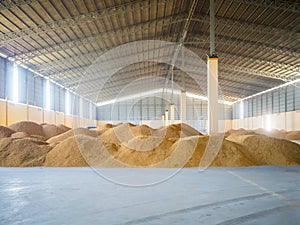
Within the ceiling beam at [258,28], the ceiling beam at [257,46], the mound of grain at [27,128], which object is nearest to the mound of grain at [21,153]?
the mound of grain at [27,128]

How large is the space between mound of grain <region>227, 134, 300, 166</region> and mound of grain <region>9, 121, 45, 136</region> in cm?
1437

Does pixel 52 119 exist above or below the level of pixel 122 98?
below

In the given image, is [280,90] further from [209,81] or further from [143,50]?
[209,81]

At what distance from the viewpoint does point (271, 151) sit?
11.5m

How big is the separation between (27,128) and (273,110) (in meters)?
31.5

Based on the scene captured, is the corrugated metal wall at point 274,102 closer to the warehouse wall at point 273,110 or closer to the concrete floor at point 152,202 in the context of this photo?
the warehouse wall at point 273,110

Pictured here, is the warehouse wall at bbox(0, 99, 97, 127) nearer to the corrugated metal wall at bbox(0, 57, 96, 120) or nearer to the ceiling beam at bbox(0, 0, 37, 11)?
the corrugated metal wall at bbox(0, 57, 96, 120)

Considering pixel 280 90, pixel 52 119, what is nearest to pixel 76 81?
pixel 52 119

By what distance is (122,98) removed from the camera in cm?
4988

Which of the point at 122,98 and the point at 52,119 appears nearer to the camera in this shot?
the point at 52,119

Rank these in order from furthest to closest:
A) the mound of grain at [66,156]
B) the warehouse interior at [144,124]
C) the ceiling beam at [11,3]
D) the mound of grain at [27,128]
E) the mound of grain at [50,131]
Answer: the mound of grain at [50,131], the mound of grain at [27,128], the ceiling beam at [11,3], the mound of grain at [66,156], the warehouse interior at [144,124]

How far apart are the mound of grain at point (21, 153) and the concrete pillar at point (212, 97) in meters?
8.29

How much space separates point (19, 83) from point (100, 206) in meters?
23.0

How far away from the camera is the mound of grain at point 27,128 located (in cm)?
1857
